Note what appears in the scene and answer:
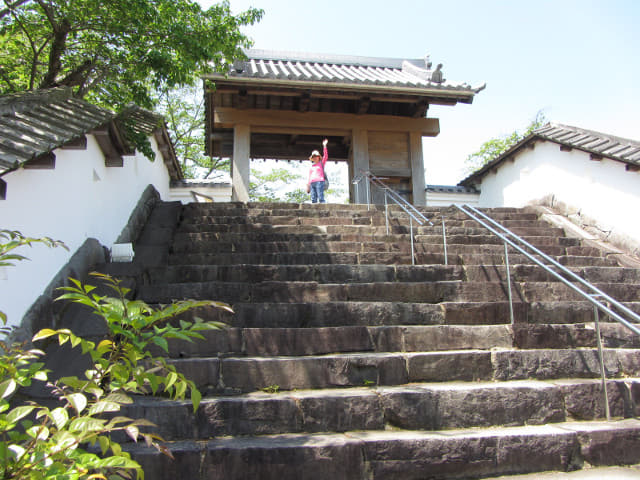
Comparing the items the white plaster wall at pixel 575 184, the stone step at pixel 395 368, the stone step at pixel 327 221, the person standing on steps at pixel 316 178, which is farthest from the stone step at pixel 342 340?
the person standing on steps at pixel 316 178

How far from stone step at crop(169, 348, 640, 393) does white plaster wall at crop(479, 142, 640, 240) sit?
12.5ft

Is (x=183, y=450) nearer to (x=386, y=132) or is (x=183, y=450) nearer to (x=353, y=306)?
(x=353, y=306)

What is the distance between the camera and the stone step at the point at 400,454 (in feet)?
8.02

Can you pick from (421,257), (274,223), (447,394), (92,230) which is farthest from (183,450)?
(274,223)

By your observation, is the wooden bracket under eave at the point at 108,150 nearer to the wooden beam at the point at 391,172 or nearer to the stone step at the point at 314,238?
the stone step at the point at 314,238

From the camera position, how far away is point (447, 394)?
303 cm

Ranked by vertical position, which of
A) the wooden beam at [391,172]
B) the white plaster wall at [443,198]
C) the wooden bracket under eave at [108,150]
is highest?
the wooden beam at [391,172]

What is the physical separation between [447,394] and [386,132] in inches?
331

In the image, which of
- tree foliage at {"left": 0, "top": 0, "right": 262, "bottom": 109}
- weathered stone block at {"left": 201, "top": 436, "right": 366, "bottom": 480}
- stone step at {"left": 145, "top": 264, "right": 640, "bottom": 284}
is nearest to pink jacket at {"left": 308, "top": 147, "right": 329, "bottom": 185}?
tree foliage at {"left": 0, "top": 0, "right": 262, "bottom": 109}

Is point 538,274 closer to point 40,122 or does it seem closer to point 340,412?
point 340,412

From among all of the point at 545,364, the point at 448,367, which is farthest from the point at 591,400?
the point at 448,367

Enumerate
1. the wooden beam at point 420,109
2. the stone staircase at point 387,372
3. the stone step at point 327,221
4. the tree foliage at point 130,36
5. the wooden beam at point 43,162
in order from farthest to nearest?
the wooden beam at point 420,109 < the stone step at point 327,221 < the tree foliage at point 130,36 < the wooden beam at point 43,162 < the stone staircase at point 387,372

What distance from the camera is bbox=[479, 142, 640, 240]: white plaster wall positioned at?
6730mm

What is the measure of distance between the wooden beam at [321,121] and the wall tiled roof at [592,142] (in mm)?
2189
